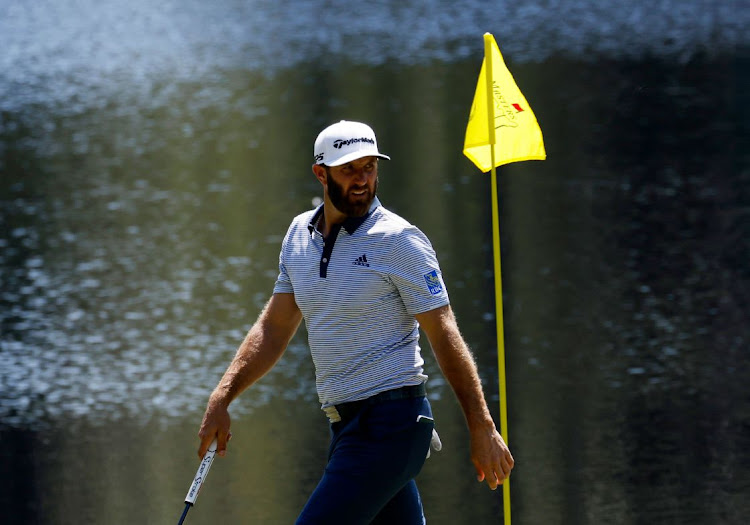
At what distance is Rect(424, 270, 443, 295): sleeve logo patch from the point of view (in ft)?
13.4

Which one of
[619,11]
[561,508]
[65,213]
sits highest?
[619,11]

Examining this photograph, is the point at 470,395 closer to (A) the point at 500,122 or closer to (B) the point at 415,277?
(B) the point at 415,277

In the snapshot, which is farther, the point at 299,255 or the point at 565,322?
the point at 565,322

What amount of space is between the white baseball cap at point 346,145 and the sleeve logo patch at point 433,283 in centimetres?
42

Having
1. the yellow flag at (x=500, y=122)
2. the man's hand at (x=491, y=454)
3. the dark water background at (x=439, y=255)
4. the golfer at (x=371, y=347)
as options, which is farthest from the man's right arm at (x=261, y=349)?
the dark water background at (x=439, y=255)

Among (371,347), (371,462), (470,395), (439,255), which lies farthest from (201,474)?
(439,255)

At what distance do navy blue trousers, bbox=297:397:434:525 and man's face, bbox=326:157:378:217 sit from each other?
664 mm

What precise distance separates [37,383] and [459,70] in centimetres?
1714

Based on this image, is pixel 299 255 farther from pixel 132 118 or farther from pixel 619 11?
pixel 619 11

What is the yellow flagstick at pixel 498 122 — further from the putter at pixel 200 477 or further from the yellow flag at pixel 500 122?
the putter at pixel 200 477

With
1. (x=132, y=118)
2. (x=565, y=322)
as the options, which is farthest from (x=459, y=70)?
(x=565, y=322)

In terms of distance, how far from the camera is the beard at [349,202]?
13.7 ft

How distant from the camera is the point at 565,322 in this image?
35.2 ft

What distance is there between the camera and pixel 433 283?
408 cm
